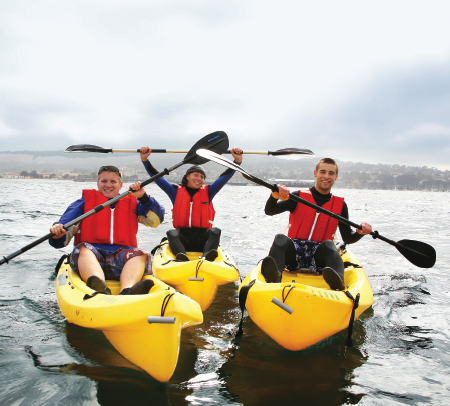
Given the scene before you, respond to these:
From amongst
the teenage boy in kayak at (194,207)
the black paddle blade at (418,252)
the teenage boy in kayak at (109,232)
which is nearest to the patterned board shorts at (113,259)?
the teenage boy in kayak at (109,232)

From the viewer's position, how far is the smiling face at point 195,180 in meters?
5.43

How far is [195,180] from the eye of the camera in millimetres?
5434

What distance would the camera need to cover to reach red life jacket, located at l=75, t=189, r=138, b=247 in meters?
3.75

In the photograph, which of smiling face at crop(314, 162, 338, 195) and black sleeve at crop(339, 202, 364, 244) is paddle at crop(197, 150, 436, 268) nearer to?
black sleeve at crop(339, 202, 364, 244)

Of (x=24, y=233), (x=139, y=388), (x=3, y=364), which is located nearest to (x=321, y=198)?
(x=139, y=388)

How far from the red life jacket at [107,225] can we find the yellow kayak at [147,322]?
3.84 feet

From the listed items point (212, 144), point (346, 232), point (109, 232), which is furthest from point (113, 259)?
point (212, 144)

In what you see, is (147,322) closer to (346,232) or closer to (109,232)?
(109,232)

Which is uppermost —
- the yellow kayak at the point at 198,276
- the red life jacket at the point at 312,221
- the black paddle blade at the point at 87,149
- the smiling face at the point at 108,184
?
the black paddle blade at the point at 87,149

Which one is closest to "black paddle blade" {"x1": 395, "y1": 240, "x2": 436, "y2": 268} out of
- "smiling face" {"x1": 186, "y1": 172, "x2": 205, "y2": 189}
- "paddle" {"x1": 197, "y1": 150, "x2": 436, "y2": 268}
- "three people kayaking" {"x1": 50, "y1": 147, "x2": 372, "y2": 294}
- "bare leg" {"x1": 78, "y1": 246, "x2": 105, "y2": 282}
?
"paddle" {"x1": 197, "y1": 150, "x2": 436, "y2": 268}

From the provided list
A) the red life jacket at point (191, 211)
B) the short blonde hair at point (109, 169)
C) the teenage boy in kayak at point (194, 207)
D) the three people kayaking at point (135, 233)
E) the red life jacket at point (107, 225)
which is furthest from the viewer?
the red life jacket at point (191, 211)

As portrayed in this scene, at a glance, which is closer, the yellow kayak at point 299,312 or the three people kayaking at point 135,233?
the yellow kayak at point 299,312

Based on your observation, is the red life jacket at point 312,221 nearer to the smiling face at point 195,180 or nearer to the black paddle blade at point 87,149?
the smiling face at point 195,180

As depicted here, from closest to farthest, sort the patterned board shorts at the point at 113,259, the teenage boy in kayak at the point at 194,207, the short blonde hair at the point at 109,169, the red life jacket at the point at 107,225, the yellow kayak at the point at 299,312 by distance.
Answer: the yellow kayak at the point at 299,312
the patterned board shorts at the point at 113,259
the red life jacket at the point at 107,225
the short blonde hair at the point at 109,169
the teenage boy in kayak at the point at 194,207
